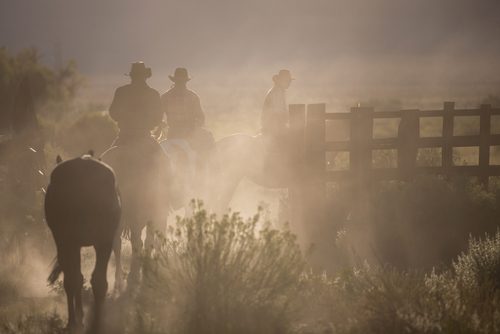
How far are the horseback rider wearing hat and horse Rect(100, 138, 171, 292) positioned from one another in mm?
2318

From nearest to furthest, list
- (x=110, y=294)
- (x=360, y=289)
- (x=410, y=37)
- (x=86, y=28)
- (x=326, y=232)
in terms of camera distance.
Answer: (x=360, y=289), (x=110, y=294), (x=326, y=232), (x=410, y=37), (x=86, y=28)

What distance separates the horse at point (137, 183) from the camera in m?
9.48

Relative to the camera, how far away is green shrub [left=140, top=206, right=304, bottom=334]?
21.6ft

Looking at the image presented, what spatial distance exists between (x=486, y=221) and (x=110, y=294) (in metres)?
5.84

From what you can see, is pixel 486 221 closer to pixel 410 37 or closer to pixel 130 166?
pixel 130 166

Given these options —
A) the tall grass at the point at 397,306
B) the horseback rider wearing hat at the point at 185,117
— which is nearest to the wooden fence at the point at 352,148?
the horseback rider wearing hat at the point at 185,117

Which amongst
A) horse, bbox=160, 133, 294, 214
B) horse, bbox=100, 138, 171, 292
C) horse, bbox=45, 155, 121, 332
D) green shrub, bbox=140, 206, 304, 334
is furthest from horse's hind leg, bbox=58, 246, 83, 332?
horse, bbox=160, 133, 294, 214

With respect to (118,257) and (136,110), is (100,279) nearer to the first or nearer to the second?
(118,257)

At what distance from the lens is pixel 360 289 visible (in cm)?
783

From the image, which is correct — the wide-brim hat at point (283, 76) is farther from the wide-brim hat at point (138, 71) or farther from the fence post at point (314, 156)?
the wide-brim hat at point (138, 71)

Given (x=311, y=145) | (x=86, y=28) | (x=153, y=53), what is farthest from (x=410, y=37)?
(x=311, y=145)

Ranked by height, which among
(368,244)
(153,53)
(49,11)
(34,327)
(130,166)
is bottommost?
(34,327)

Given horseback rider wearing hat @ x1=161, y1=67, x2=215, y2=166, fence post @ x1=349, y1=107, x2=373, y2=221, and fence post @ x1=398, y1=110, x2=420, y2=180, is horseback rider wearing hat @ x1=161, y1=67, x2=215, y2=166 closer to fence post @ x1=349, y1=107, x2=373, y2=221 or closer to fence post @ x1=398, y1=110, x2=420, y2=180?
fence post @ x1=349, y1=107, x2=373, y2=221

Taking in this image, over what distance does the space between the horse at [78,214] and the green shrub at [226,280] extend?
27.9 inches
